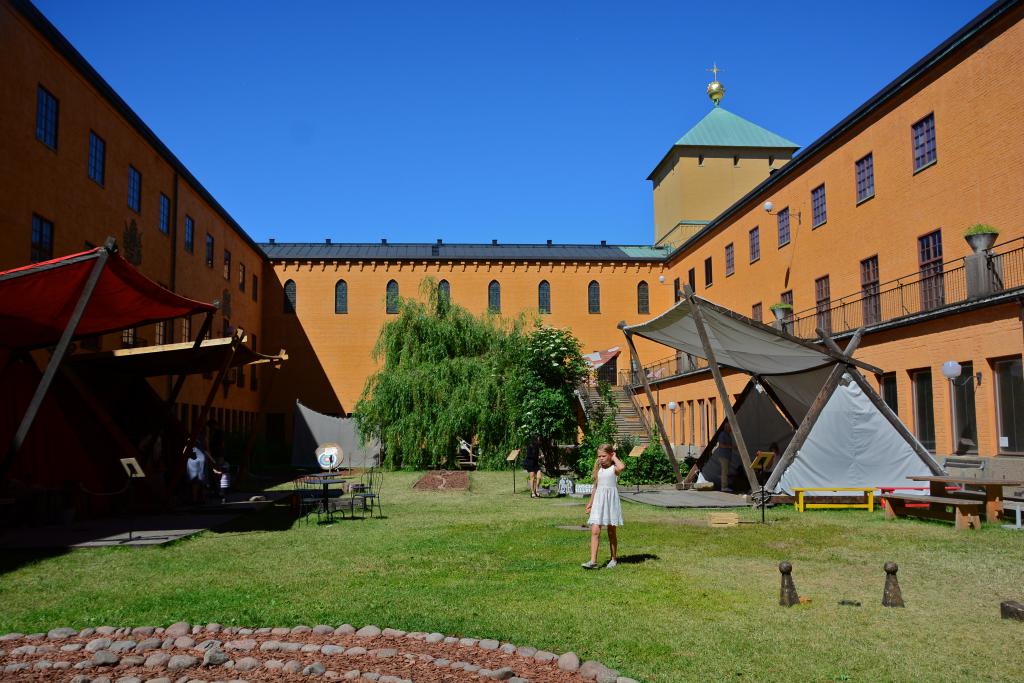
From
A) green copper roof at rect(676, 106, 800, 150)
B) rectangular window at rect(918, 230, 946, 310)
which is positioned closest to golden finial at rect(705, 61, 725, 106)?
green copper roof at rect(676, 106, 800, 150)

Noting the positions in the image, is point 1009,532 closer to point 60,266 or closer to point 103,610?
point 103,610

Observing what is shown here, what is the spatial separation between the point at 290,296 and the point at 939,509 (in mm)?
37828

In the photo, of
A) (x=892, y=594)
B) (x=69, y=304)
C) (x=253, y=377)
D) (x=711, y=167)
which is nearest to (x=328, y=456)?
(x=69, y=304)

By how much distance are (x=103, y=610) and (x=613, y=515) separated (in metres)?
5.23

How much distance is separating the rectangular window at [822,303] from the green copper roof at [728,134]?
2184cm

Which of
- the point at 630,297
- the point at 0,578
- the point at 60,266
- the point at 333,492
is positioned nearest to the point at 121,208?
the point at 333,492

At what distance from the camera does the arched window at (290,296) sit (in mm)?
46531

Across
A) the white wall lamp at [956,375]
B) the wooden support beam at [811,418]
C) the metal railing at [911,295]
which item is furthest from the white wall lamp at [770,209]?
the wooden support beam at [811,418]

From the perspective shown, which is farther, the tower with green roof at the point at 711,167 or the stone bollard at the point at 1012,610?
the tower with green roof at the point at 711,167

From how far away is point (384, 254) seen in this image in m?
48.2

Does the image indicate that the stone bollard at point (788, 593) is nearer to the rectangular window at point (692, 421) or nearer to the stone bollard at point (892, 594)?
the stone bollard at point (892, 594)

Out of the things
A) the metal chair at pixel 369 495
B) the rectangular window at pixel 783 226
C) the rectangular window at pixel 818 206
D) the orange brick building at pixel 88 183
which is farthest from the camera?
the rectangular window at pixel 783 226

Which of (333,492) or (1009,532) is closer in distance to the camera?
(1009,532)

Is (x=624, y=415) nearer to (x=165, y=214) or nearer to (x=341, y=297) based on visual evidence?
(x=341, y=297)
